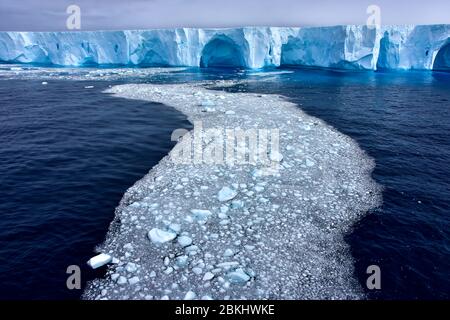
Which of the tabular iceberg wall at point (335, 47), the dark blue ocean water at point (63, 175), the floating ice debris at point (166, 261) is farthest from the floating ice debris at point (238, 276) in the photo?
the tabular iceberg wall at point (335, 47)

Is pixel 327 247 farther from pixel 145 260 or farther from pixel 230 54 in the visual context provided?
pixel 230 54

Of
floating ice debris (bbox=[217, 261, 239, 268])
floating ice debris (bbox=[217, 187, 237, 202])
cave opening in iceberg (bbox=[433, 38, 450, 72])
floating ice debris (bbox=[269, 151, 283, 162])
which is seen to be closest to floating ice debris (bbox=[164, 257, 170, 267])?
floating ice debris (bbox=[217, 261, 239, 268])

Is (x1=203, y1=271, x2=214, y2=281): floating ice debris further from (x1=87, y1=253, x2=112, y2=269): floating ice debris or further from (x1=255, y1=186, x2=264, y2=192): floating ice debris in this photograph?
(x1=255, y1=186, x2=264, y2=192): floating ice debris

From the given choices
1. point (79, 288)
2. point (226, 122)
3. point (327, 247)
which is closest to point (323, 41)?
point (226, 122)

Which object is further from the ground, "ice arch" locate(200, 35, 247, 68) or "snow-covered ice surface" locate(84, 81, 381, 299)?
"ice arch" locate(200, 35, 247, 68)

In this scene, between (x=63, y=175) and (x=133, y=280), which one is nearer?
(x=133, y=280)

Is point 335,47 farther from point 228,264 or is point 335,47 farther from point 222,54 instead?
point 228,264

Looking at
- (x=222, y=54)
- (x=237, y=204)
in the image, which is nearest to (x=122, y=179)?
(x=237, y=204)
